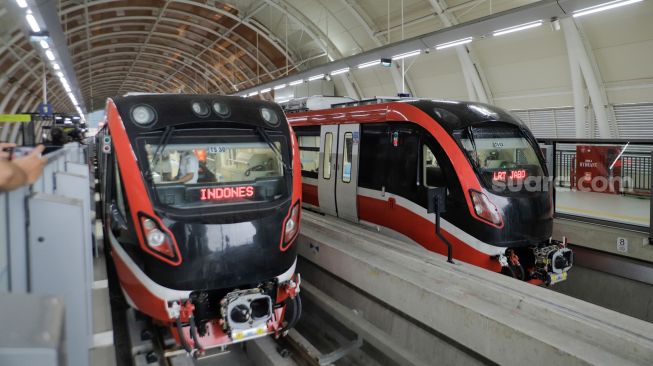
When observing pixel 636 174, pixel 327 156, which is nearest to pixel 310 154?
pixel 327 156

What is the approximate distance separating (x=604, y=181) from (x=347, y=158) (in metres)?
6.21

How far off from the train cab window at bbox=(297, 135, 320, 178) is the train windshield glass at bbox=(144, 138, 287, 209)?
3.92 metres

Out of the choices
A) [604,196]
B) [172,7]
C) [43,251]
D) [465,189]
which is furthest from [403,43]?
[172,7]

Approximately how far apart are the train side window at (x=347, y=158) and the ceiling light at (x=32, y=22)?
21.2 ft

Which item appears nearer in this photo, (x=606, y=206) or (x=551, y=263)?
(x=551, y=263)

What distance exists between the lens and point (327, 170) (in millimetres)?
8359

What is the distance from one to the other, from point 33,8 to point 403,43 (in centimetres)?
774

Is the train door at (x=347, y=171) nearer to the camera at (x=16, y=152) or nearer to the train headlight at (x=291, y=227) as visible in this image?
the train headlight at (x=291, y=227)

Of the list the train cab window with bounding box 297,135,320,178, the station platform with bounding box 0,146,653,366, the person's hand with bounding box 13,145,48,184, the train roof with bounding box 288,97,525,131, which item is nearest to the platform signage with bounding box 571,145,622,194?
the station platform with bounding box 0,146,653,366

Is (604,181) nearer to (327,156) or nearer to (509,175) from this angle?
(509,175)

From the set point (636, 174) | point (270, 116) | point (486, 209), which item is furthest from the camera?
point (636, 174)

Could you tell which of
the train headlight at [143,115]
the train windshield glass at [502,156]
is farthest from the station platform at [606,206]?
the train headlight at [143,115]

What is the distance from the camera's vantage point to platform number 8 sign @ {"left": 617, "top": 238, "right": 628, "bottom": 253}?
6594 mm

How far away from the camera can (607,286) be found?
6.80 meters
